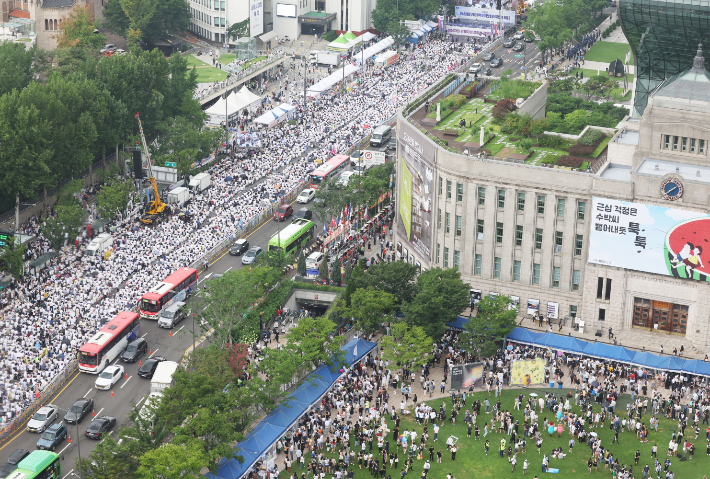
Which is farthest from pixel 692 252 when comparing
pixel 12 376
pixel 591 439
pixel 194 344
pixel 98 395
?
pixel 12 376

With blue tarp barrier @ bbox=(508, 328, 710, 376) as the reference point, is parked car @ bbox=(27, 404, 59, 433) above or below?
below

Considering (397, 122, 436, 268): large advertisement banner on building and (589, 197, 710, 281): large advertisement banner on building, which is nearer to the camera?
(589, 197, 710, 281): large advertisement banner on building

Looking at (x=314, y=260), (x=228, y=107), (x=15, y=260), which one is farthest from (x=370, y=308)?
(x=228, y=107)

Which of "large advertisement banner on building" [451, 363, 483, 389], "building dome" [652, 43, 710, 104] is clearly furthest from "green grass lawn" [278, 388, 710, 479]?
"building dome" [652, 43, 710, 104]

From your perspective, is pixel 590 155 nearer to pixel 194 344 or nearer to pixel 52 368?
pixel 194 344

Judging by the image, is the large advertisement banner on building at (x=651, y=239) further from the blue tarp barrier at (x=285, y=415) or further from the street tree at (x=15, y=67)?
the street tree at (x=15, y=67)

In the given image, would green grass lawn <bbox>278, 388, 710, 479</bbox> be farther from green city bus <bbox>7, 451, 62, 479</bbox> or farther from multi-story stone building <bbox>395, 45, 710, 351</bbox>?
green city bus <bbox>7, 451, 62, 479</bbox>
